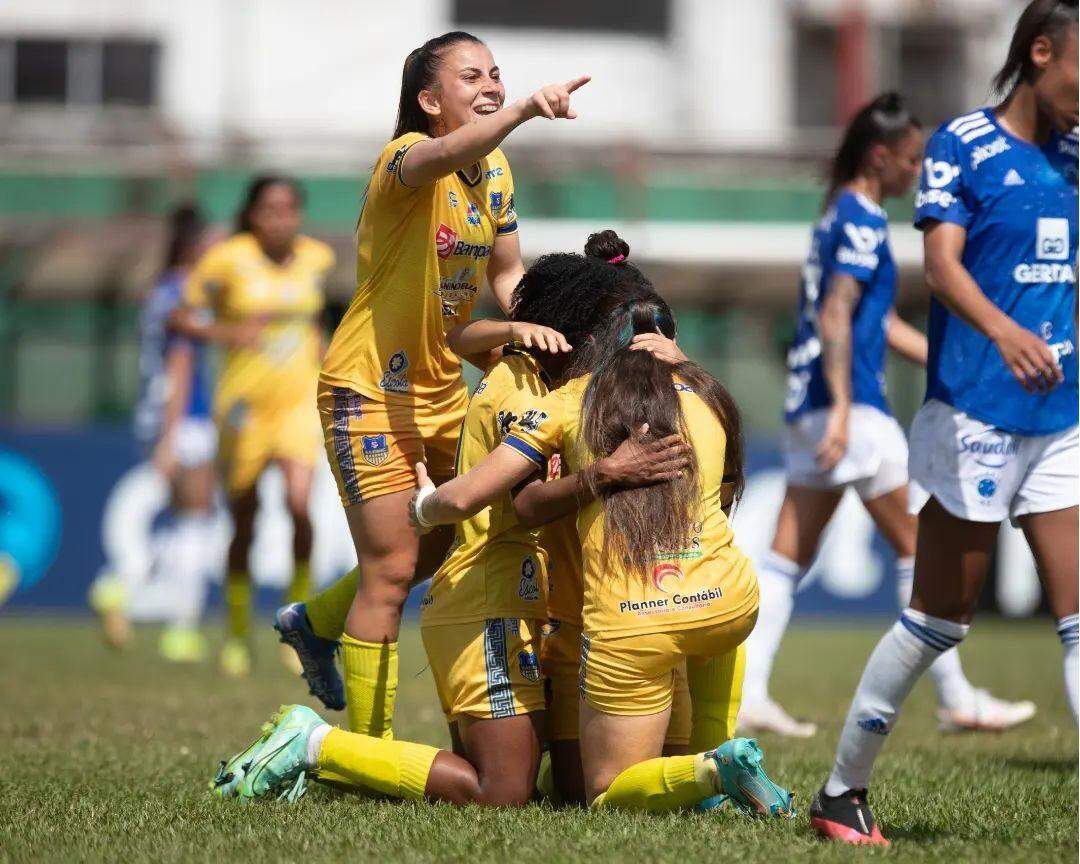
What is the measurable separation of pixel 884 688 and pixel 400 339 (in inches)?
76.0

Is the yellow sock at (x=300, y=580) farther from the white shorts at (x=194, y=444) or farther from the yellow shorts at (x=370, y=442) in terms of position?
the yellow shorts at (x=370, y=442)

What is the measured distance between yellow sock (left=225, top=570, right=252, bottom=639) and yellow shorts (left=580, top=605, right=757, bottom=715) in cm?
536

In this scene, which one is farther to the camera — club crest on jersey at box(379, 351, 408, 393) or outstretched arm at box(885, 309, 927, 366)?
outstretched arm at box(885, 309, 927, 366)

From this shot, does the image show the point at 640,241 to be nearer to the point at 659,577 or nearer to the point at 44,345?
the point at 44,345

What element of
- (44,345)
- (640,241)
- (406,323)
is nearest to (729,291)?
(640,241)

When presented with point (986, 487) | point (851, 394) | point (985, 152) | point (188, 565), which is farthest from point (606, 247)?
point (188, 565)

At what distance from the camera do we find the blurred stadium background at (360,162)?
14734 millimetres

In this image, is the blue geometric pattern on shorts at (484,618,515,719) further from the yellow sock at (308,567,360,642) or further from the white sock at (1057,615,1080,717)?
the white sock at (1057,615,1080,717)

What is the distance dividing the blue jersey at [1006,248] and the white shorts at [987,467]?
0.04 metres

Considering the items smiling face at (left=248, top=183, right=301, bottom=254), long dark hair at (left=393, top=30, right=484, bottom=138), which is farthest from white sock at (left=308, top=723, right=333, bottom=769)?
smiling face at (left=248, top=183, right=301, bottom=254)

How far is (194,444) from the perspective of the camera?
1229 cm

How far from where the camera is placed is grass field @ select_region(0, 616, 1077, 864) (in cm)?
416

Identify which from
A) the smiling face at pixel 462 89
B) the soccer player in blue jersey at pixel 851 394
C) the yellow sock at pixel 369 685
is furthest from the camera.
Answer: the soccer player in blue jersey at pixel 851 394

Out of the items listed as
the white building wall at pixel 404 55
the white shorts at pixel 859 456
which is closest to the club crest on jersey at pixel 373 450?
the white shorts at pixel 859 456
